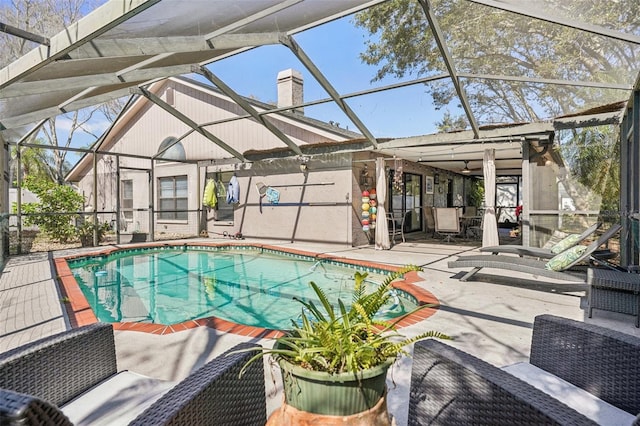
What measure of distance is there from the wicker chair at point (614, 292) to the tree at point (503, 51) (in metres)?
3.20

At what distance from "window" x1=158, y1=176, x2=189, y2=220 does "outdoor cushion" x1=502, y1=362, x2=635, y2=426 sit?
1304 cm

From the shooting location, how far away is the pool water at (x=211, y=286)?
5.12 meters

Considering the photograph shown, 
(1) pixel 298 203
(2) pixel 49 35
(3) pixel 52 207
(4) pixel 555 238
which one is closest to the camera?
(2) pixel 49 35

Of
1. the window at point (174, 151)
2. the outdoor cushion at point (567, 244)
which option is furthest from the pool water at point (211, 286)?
the window at point (174, 151)

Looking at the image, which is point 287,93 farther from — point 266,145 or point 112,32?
point 112,32

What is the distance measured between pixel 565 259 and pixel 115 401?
197 inches

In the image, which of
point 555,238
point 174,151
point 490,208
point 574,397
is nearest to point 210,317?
point 574,397

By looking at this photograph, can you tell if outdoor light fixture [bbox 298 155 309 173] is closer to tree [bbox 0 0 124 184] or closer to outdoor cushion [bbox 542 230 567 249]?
tree [bbox 0 0 124 184]

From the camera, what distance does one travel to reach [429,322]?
3662mm

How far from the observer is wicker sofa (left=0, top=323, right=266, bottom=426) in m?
1.07

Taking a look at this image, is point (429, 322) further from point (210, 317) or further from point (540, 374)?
point (210, 317)

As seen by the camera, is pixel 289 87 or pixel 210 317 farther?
pixel 289 87

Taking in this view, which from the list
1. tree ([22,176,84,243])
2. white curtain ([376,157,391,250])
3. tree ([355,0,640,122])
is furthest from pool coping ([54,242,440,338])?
tree ([355,0,640,122])

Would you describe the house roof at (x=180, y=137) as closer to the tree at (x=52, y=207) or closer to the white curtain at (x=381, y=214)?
the white curtain at (x=381, y=214)
